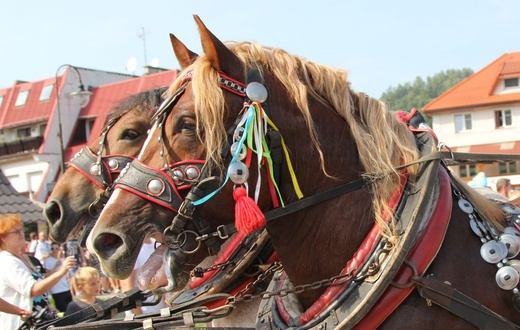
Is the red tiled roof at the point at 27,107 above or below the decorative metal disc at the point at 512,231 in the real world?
above

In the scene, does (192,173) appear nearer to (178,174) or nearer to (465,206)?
(178,174)

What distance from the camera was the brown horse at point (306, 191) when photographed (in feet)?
7.73

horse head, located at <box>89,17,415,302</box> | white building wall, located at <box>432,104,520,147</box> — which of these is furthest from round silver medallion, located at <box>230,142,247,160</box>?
white building wall, located at <box>432,104,520,147</box>

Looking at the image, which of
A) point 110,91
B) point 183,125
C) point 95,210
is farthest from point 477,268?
point 110,91

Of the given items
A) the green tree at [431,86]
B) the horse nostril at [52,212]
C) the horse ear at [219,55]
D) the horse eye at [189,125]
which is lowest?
the green tree at [431,86]

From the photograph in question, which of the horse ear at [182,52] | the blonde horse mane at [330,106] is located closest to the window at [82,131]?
the horse ear at [182,52]

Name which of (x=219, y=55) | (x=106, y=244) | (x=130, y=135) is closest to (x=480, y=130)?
(x=130, y=135)

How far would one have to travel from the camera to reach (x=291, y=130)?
252 centimetres

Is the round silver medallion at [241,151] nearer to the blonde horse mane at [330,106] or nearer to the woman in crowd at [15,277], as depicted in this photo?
the blonde horse mane at [330,106]

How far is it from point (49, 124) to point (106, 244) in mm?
36925

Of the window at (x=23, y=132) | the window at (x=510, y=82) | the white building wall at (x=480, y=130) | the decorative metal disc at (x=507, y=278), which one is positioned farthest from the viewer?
the window at (x=510, y=82)

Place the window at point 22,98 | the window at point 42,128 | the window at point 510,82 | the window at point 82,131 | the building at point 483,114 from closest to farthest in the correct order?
the window at point 82,131
the building at point 483,114
the window at point 42,128
the window at point 22,98
the window at point 510,82

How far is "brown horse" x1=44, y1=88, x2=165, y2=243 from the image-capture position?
462cm

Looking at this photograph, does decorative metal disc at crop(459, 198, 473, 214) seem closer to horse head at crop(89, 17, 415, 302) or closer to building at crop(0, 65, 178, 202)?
horse head at crop(89, 17, 415, 302)
